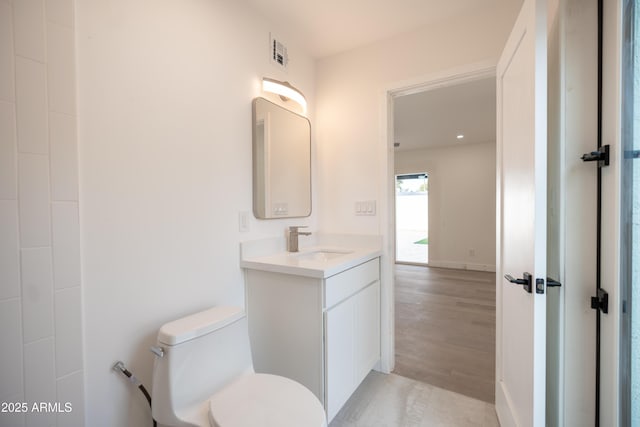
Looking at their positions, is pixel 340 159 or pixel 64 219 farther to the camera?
pixel 340 159

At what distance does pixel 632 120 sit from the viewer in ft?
2.93

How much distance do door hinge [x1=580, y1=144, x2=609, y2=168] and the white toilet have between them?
136 cm

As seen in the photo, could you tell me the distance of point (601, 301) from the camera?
1.01 m

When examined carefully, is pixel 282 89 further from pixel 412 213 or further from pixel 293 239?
pixel 412 213

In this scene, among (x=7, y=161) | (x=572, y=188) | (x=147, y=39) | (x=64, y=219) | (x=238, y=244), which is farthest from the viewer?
(x=238, y=244)

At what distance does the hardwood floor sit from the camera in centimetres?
198

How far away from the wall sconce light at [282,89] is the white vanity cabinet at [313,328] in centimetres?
118

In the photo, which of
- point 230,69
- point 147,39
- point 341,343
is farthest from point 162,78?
point 341,343

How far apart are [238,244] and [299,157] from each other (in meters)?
0.83

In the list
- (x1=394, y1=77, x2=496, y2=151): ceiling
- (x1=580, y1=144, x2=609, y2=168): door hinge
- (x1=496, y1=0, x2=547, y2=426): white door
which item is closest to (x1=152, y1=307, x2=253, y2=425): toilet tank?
(x1=496, y1=0, x2=547, y2=426): white door

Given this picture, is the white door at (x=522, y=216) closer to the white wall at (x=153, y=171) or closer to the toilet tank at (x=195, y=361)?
the toilet tank at (x=195, y=361)

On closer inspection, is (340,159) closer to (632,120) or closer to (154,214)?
(154,214)

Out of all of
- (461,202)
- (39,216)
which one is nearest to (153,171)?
(39,216)

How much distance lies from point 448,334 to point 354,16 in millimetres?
2765
